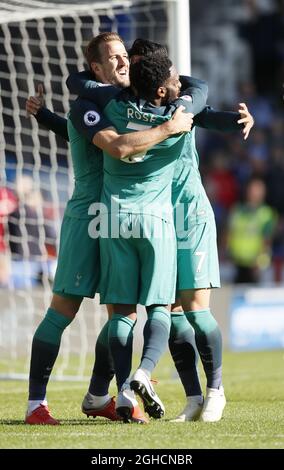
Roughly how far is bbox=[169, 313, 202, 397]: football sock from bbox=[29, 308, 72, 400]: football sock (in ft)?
2.04

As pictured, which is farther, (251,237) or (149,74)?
(251,237)

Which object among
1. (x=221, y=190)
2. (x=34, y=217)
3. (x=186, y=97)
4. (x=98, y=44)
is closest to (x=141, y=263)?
(x=186, y=97)

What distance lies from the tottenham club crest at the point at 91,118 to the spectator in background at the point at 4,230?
16.0 ft

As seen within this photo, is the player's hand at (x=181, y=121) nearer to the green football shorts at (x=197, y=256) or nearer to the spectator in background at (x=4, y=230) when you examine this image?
the green football shorts at (x=197, y=256)

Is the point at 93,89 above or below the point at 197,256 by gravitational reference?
above

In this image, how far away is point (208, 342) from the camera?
19.0 feet

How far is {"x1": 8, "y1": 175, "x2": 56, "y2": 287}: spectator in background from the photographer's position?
10.9 metres

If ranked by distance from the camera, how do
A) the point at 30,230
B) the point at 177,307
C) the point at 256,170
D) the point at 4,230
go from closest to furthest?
the point at 177,307 → the point at 4,230 → the point at 30,230 → the point at 256,170

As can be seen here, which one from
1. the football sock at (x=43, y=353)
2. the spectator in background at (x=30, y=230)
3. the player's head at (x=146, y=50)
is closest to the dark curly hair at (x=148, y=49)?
the player's head at (x=146, y=50)

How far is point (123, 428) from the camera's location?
535 cm

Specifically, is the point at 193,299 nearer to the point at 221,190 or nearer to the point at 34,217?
the point at 34,217

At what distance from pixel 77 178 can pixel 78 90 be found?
20.1 inches

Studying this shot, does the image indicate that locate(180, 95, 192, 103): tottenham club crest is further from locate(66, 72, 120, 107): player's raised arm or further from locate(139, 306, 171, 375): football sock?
locate(139, 306, 171, 375): football sock

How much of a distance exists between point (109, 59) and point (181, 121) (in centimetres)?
67
